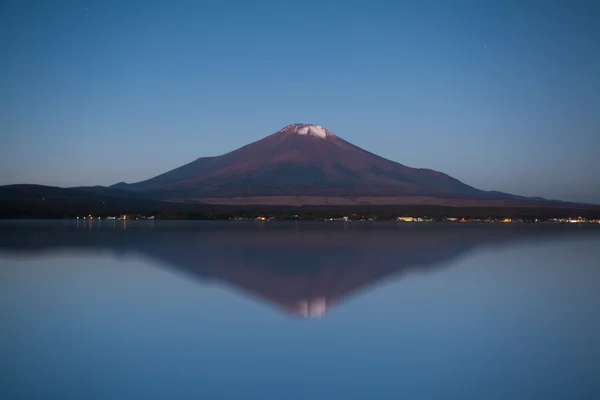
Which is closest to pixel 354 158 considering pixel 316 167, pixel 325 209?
pixel 316 167

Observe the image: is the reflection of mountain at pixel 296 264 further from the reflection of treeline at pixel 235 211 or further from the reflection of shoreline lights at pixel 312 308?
the reflection of treeline at pixel 235 211

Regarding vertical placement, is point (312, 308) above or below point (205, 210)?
below

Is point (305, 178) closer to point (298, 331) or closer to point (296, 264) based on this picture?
point (296, 264)

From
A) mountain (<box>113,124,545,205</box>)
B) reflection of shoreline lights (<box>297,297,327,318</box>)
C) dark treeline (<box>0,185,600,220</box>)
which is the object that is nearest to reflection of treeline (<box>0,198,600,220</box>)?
dark treeline (<box>0,185,600,220</box>)

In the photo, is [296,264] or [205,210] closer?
[296,264]

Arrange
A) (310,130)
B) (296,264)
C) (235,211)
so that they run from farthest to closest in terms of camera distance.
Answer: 1. (310,130)
2. (235,211)
3. (296,264)

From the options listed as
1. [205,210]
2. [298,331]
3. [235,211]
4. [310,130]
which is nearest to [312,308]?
[298,331]

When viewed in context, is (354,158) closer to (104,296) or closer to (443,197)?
(443,197)

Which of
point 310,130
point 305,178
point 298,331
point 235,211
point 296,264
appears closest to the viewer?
point 298,331
